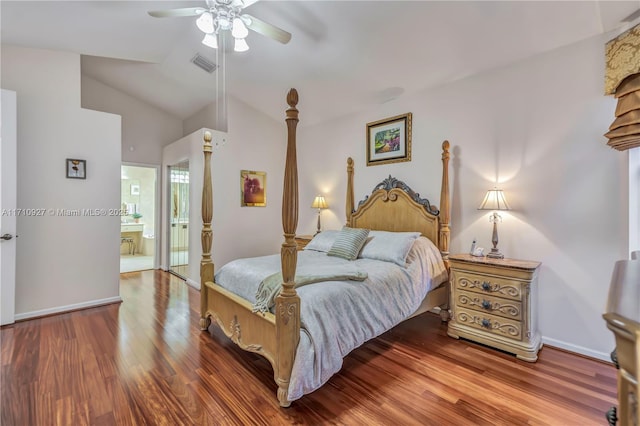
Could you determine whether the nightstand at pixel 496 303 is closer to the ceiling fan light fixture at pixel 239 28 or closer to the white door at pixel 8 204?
the ceiling fan light fixture at pixel 239 28

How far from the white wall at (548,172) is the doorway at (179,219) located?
151 inches

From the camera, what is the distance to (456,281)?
2844 mm

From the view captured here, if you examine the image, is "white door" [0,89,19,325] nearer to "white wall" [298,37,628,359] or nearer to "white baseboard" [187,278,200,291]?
"white baseboard" [187,278,200,291]

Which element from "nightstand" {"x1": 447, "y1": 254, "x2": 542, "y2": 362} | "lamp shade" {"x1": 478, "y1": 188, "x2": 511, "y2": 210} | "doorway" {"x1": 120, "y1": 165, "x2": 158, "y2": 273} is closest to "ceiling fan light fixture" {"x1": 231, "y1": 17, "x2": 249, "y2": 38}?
"lamp shade" {"x1": 478, "y1": 188, "x2": 511, "y2": 210}

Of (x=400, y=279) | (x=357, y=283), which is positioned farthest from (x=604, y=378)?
(x=357, y=283)

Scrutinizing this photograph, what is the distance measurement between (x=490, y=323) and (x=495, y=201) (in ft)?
3.66

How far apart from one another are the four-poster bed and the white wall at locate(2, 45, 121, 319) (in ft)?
5.74

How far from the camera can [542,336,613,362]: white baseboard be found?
239cm

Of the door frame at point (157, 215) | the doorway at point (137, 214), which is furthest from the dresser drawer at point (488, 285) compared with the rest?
the doorway at point (137, 214)

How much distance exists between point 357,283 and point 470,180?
1.85 m

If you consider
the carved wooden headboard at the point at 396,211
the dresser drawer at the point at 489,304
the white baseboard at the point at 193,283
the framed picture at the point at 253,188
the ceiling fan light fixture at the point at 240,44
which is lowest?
the white baseboard at the point at 193,283

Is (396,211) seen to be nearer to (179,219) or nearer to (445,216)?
(445,216)

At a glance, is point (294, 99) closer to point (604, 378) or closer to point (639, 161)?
point (639, 161)

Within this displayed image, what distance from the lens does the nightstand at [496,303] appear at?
2.43 meters
